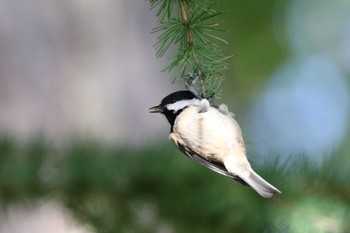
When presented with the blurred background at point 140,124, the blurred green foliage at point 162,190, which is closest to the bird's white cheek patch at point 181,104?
the blurred background at point 140,124

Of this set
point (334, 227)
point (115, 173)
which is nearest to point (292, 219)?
point (334, 227)

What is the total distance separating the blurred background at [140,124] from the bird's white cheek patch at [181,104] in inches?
7.3

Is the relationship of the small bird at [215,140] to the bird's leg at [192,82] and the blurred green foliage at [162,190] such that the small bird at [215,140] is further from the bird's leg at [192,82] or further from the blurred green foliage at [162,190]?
the blurred green foliage at [162,190]

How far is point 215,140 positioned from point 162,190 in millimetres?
706

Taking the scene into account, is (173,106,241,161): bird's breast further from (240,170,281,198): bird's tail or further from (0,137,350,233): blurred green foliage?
(0,137,350,233): blurred green foliage

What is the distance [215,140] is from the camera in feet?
2.17

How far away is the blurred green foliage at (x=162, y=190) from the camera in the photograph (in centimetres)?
123

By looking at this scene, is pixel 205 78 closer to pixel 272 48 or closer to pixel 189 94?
pixel 189 94

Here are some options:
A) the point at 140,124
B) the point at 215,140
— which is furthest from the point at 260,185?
the point at 140,124

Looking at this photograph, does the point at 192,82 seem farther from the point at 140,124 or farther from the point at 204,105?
the point at 140,124

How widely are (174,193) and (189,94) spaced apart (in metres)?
0.65

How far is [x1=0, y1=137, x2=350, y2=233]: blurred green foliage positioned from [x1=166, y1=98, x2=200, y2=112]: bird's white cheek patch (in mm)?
482

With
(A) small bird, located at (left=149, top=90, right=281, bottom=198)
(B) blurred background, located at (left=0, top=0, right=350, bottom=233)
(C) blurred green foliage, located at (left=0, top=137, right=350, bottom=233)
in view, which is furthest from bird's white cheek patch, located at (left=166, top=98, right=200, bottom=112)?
(C) blurred green foliage, located at (left=0, top=137, right=350, bottom=233)

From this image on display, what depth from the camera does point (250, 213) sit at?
49.8 inches
